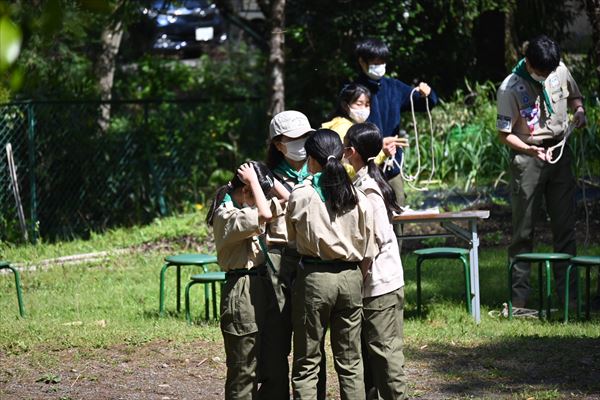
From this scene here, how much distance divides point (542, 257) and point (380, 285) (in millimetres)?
2601

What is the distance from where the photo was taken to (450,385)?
6.12m

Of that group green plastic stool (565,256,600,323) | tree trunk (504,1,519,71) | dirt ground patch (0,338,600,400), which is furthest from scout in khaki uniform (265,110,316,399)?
tree trunk (504,1,519,71)

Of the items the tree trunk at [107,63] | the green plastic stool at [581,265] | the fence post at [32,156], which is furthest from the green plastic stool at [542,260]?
the tree trunk at [107,63]

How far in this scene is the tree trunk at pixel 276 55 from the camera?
11734mm

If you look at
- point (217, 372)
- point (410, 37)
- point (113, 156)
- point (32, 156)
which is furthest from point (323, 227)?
point (410, 37)

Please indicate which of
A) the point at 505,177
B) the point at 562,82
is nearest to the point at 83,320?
the point at 562,82

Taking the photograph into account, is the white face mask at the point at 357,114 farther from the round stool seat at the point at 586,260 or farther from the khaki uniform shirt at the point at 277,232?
the round stool seat at the point at 586,260

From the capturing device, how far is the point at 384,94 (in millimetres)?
7363

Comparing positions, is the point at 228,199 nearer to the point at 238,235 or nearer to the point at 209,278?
the point at 238,235

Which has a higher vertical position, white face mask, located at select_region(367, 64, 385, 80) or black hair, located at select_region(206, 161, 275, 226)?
white face mask, located at select_region(367, 64, 385, 80)

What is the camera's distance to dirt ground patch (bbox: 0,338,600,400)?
19.7ft

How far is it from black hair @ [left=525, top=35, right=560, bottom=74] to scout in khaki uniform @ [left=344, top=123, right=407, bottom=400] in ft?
8.61

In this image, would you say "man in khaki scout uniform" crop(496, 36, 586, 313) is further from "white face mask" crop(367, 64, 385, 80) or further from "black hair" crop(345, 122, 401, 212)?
"black hair" crop(345, 122, 401, 212)

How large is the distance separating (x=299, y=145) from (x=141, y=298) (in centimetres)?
410
